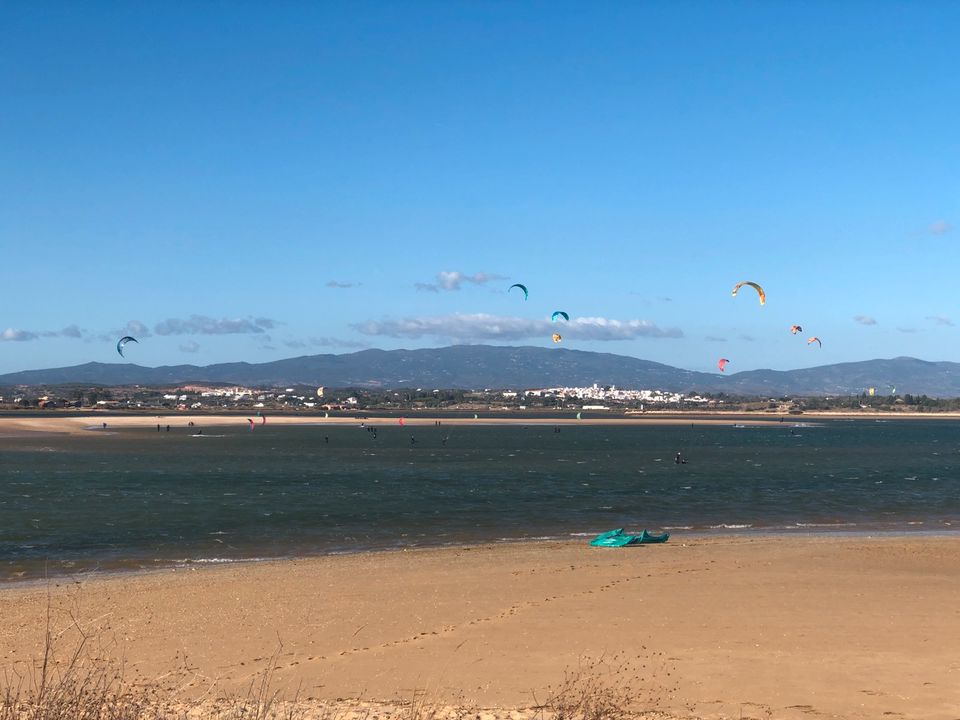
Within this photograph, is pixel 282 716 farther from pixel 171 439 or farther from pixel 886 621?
pixel 171 439

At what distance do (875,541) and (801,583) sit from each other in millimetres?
8695

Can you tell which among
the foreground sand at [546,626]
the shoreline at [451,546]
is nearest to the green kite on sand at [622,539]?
the shoreline at [451,546]

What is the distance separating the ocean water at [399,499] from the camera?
2695cm

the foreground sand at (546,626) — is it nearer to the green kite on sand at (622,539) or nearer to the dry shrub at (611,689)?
the dry shrub at (611,689)

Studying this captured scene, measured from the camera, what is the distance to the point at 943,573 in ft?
67.8

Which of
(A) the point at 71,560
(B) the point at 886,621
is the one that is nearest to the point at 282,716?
(B) the point at 886,621

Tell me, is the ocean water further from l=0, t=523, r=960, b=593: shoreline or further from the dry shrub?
the dry shrub

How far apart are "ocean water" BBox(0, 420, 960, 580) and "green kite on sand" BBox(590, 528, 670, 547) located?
252 cm

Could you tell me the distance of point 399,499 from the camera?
128 ft

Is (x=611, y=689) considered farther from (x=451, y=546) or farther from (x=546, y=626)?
(x=451, y=546)

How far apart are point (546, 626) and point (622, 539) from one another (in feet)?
35.3

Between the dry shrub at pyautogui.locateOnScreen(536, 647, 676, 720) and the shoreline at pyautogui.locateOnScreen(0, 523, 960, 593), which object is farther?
the shoreline at pyautogui.locateOnScreen(0, 523, 960, 593)

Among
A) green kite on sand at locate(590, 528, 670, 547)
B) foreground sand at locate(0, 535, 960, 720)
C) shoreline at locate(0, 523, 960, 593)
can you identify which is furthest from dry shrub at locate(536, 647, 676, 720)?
shoreline at locate(0, 523, 960, 593)

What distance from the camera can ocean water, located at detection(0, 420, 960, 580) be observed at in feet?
88.4
